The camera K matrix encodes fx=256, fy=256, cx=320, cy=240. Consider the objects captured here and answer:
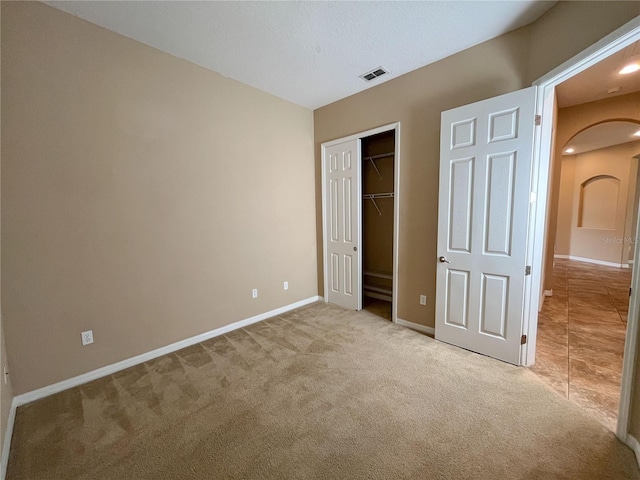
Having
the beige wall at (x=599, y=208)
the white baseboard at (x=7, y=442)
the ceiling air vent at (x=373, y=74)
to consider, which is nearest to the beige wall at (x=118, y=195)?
the white baseboard at (x=7, y=442)

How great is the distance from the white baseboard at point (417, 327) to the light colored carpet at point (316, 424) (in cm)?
38

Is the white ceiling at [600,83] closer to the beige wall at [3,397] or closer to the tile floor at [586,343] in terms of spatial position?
the tile floor at [586,343]

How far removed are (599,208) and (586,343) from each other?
248 inches

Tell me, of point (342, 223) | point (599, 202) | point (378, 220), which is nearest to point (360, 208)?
point (342, 223)

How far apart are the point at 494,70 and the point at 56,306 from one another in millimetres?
4244

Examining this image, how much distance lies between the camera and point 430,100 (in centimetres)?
275

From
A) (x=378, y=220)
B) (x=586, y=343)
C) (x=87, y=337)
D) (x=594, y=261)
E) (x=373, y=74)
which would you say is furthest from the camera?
(x=594, y=261)

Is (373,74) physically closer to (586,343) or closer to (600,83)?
(600,83)

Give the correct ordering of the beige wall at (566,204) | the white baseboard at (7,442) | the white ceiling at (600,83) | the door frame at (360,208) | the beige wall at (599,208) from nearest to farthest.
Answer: the white baseboard at (7,442) < the white ceiling at (600,83) < the door frame at (360,208) < the beige wall at (599,208) < the beige wall at (566,204)

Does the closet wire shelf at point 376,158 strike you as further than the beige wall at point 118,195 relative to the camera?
Yes

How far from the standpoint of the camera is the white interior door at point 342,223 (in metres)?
3.54

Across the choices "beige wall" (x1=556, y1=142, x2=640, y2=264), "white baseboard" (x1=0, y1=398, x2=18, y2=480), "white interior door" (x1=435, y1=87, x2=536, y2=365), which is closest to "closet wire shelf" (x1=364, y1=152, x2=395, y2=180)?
"white interior door" (x1=435, y1=87, x2=536, y2=365)

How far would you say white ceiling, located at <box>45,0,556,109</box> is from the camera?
1.95 metres

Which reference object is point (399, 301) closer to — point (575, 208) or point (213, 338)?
point (213, 338)
